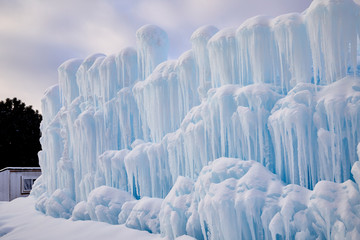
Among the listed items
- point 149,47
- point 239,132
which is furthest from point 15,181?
point 239,132

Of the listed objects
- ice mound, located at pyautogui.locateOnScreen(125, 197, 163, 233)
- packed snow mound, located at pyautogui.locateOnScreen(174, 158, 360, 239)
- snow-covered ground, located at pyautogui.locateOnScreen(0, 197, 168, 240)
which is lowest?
snow-covered ground, located at pyautogui.locateOnScreen(0, 197, 168, 240)

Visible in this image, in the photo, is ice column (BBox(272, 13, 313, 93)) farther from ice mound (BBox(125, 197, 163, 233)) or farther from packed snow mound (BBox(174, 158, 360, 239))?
ice mound (BBox(125, 197, 163, 233))

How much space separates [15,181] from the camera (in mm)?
18719

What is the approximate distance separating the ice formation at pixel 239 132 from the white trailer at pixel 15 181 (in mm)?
9143

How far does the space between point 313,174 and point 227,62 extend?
10.1ft

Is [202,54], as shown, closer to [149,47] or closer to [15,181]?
[149,47]

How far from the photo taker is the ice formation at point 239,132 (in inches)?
234

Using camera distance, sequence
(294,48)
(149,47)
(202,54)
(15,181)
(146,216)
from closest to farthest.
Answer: (294,48)
(146,216)
(202,54)
(149,47)
(15,181)

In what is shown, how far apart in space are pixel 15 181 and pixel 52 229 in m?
9.84

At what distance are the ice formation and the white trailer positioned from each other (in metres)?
9.14

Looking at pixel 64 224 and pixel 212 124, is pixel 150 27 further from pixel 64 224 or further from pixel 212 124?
pixel 64 224

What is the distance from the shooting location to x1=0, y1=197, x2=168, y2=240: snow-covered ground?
856 centimetres

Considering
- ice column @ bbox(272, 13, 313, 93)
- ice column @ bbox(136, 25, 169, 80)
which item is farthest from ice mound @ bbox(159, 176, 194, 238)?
ice column @ bbox(136, 25, 169, 80)

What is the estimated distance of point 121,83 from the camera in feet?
36.9
